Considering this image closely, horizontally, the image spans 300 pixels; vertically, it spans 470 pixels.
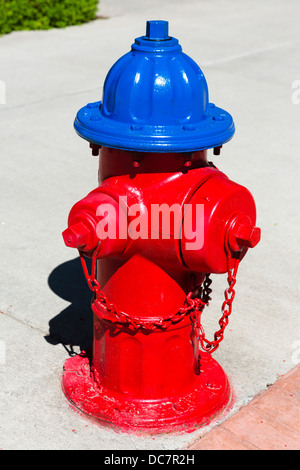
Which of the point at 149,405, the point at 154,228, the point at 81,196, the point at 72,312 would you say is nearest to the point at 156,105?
the point at 154,228

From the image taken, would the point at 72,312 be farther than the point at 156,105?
Yes

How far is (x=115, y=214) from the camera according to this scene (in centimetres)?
334

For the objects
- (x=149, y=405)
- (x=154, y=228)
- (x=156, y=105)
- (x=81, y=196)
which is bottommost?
(x=81, y=196)

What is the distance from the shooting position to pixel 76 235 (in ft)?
10.6

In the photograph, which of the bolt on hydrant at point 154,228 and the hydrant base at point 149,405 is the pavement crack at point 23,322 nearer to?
the hydrant base at point 149,405

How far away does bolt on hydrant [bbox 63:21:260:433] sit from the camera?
3.23 meters

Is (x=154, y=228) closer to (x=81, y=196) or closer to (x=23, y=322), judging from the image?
(x=23, y=322)

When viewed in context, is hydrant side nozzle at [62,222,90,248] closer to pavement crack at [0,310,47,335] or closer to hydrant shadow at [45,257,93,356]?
hydrant shadow at [45,257,93,356]

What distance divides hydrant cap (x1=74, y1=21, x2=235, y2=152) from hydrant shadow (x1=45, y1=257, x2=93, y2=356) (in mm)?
1508

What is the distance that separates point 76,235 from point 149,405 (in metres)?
1.01

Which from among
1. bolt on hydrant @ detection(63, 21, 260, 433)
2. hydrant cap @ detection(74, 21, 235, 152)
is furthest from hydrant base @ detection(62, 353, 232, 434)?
hydrant cap @ detection(74, 21, 235, 152)

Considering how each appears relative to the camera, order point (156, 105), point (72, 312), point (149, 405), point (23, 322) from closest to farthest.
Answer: point (156, 105)
point (149, 405)
point (23, 322)
point (72, 312)

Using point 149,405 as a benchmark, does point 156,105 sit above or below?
above

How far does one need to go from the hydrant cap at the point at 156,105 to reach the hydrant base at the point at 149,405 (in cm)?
131
